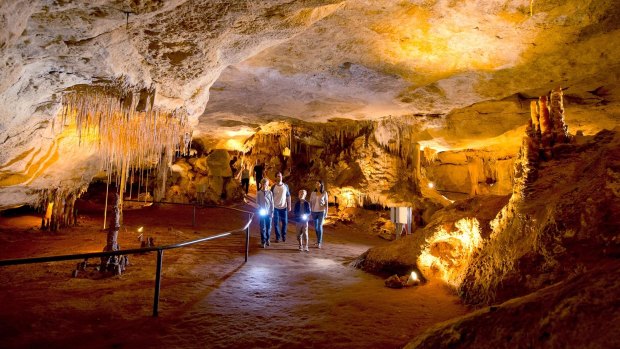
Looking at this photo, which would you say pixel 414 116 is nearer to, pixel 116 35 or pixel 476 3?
pixel 476 3

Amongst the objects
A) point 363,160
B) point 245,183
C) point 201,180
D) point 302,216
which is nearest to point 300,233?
point 302,216

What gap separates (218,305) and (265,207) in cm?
397

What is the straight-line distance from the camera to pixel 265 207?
821 cm

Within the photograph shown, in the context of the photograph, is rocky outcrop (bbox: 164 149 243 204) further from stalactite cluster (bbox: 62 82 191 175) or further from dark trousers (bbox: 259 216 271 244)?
dark trousers (bbox: 259 216 271 244)

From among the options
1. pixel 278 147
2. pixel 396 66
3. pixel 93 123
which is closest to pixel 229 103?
pixel 93 123

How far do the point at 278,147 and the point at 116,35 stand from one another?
611 inches

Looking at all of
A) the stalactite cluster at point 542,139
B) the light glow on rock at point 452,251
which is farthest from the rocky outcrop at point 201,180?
the stalactite cluster at point 542,139

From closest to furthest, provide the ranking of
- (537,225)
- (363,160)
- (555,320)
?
(555,320) → (537,225) → (363,160)

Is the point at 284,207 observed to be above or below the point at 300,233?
above

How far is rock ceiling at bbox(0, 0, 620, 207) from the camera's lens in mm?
4520

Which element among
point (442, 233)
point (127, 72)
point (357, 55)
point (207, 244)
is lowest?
point (207, 244)

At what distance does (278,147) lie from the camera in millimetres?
20203

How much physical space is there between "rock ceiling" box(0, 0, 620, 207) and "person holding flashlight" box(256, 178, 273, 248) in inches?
102

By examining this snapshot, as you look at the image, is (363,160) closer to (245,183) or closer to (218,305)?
(245,183)
